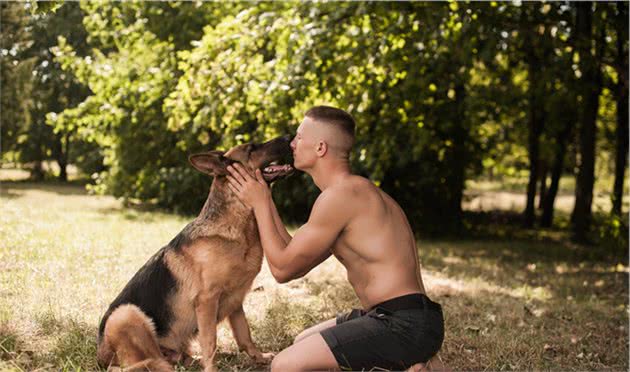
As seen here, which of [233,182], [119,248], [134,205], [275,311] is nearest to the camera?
[233,182]

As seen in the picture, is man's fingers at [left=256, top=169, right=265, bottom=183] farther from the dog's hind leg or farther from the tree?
the tree

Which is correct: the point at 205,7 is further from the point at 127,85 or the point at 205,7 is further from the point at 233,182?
the point at 233,182

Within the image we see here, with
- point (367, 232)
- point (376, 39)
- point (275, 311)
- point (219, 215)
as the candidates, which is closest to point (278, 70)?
point (376, 39)

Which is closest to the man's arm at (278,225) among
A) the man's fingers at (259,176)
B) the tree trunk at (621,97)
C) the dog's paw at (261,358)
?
the man's fingers at (259,176)

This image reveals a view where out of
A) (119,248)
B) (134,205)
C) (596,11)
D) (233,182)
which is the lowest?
(134,205)

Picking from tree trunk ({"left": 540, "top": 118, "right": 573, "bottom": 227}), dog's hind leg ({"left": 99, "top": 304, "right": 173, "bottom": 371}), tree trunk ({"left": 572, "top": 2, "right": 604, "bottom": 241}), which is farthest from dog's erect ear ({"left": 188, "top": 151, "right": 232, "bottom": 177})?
tree trunk ({"left": 540, "top": 118, "right": 573, "bottom": 227})

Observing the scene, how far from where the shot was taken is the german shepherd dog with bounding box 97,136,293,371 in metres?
4.41

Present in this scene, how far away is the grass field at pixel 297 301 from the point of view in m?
5.25

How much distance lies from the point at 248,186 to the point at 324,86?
6.86 metres

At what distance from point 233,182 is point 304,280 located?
4214 millimetres

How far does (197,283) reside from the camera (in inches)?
176

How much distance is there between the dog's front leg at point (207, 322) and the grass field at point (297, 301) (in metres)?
0.53

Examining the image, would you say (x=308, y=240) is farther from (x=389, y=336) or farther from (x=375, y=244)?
(x=389, y=336)

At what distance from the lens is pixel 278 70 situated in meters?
10.9
